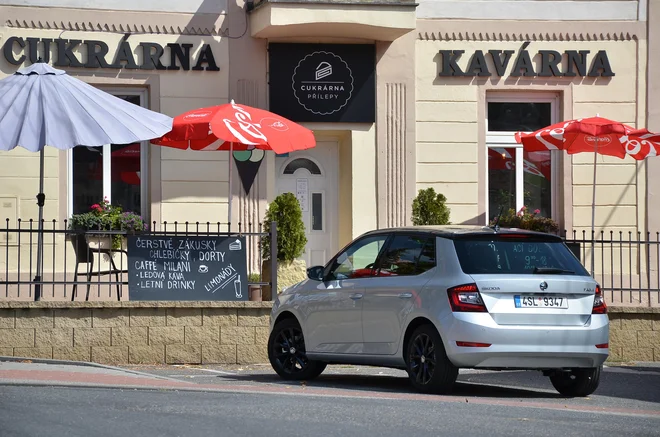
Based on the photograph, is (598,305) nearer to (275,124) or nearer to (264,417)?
(264,417)

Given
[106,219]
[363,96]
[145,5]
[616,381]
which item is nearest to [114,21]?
[145,5]

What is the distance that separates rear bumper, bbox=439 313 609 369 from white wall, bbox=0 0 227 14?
33.5 feet

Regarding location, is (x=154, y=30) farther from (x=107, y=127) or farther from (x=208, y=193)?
(x=107, y=127)

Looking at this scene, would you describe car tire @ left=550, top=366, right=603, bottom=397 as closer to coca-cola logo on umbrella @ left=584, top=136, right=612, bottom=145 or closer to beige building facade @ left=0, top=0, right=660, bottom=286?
coca-cola logo on umbrella @ left=584, top=136, right=612, bottom=145

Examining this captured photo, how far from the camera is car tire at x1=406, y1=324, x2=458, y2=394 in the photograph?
10.6 metres

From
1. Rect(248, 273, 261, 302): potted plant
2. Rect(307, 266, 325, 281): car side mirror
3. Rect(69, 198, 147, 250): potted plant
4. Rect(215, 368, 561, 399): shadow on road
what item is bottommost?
Rect(215, 368, 561, 399): shadow on road

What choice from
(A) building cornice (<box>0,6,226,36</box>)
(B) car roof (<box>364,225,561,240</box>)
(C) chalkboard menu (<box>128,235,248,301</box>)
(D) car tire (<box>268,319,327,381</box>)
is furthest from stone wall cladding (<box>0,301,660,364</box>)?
(A) building cornice (<box>0,6,226,36</box>)

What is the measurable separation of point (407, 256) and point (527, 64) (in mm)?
9520

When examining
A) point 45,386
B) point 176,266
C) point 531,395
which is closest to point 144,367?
point 176,266

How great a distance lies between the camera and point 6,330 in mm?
14188

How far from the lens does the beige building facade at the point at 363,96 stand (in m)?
19.0

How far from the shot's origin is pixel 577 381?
11.3 m

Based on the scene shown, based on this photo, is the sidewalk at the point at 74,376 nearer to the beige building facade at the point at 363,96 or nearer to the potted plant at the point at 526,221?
the beige building facade at the point at 363,96

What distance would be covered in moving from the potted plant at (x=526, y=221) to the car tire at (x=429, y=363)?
9.09 m
